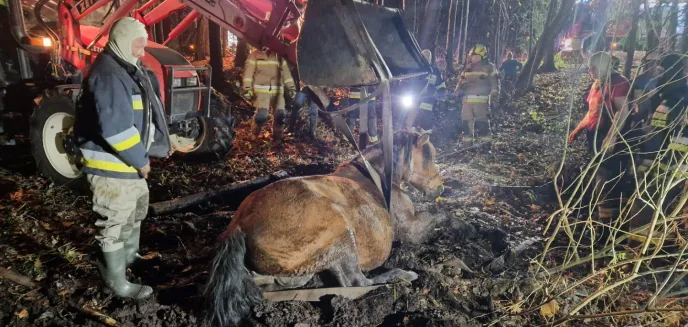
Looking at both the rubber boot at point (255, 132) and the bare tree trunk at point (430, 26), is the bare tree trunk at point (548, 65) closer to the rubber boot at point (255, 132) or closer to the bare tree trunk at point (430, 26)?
the bare tree trunk at point (430, 26)

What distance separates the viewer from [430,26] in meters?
15.4

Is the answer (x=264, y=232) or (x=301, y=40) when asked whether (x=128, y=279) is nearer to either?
(x=264, y=232)

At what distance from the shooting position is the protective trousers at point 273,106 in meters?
7.81

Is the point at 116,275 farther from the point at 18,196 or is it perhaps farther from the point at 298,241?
the point at 18,196

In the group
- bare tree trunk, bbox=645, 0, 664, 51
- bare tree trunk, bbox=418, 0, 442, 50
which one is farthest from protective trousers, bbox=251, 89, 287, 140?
bare tree trunk, bbox=418, 0, 442, 50

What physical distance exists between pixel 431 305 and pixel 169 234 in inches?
111

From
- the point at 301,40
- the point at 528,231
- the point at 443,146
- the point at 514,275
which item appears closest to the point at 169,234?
the point at 301,40

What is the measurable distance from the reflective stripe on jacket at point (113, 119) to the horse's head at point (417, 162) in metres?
2.63

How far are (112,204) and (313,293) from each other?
5.54 feet

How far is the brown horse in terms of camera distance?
304 cm

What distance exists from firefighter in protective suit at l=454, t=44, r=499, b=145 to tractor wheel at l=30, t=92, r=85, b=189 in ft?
24.2

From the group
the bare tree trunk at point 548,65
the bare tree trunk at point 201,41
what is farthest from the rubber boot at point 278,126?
the bare tree trunk at point 548,65

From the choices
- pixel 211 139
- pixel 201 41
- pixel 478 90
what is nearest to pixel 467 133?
pixel 478 90

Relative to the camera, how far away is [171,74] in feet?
17.9
